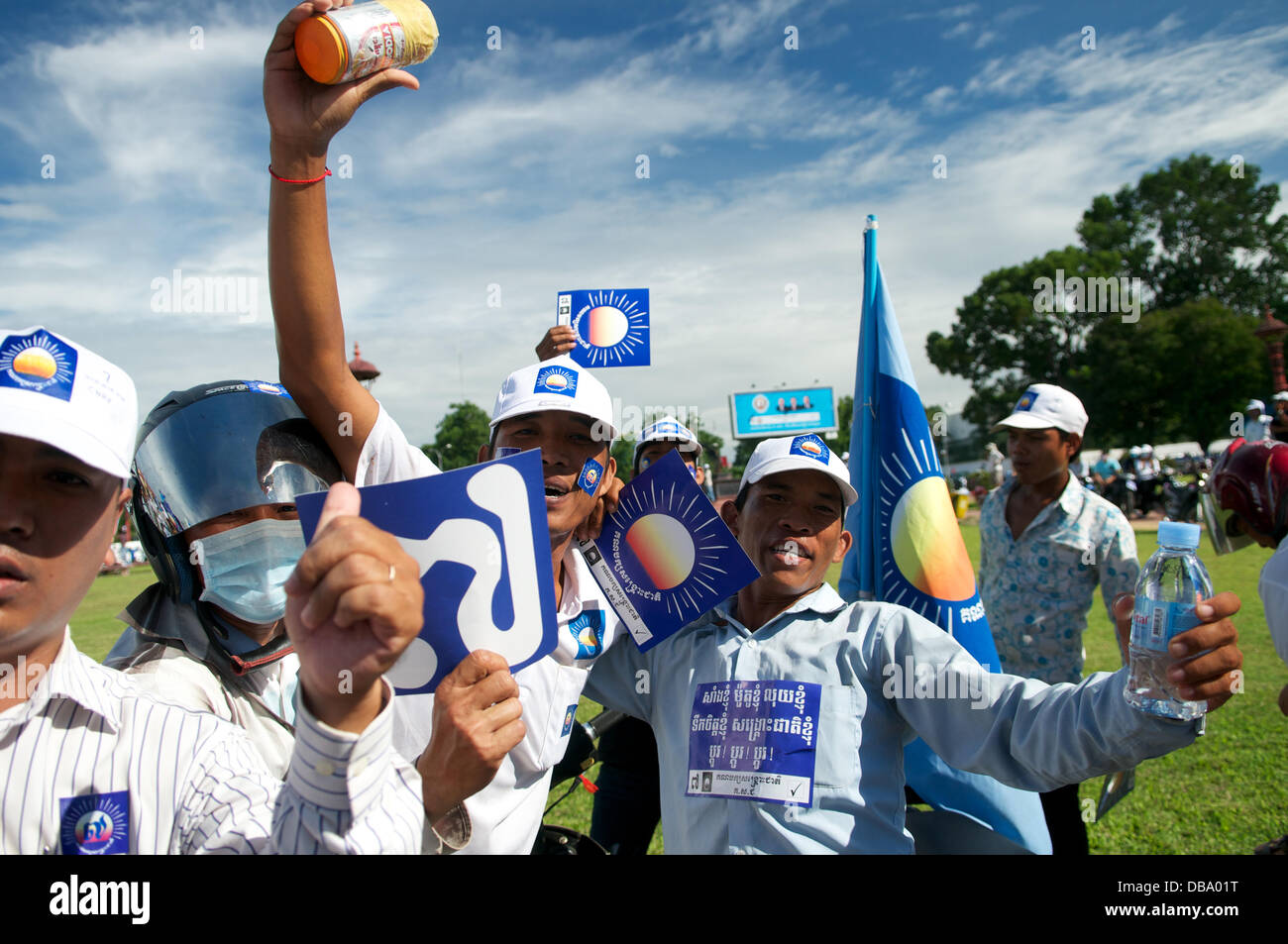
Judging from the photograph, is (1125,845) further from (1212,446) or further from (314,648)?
(1212,446)

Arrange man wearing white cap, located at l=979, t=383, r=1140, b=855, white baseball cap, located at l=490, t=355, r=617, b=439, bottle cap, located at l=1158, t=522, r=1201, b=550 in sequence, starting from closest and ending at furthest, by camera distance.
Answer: bottle cap, located at l=1158, t=522, r=1201, b=550 < white baseball cap, located at l=490, t=355, r=617, b=439 < man wearing white cap, located at l=979, t=383, r=1140, b=855

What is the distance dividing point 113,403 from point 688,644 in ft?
5.45

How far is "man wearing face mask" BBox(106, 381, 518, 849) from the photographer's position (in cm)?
196

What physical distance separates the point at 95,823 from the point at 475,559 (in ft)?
2.60

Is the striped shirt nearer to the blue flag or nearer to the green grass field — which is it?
the blue flag

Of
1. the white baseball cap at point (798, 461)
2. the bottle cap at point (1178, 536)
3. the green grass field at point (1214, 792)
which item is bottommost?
the green grass field at point (1214, 792)

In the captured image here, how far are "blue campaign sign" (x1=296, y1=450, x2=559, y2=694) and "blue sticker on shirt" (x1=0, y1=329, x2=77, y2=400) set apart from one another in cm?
54

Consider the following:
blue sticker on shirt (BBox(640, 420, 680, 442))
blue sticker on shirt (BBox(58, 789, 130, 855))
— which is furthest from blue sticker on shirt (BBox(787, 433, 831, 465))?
blue sticker on shirt (BBox(640, 420, 680, 442))

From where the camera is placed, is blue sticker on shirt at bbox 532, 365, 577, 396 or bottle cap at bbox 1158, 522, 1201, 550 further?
blue sticker on shirt at bbox 532, 365, 577, 396

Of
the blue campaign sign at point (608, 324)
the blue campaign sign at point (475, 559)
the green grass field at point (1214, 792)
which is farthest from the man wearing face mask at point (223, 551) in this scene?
the green grass field at point (1214, 792)

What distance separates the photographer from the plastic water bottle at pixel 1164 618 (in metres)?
1.63

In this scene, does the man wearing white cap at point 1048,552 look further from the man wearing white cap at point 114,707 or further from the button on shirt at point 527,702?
the man wearing white cap at point 114,707

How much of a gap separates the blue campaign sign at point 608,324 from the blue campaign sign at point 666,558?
1.83 metres
